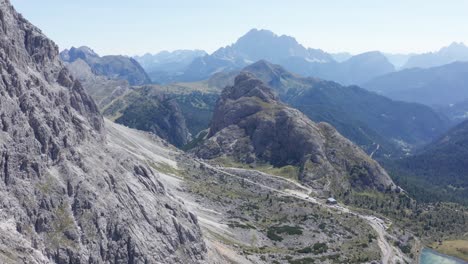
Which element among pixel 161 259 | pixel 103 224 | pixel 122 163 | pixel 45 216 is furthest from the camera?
pixel 122 163

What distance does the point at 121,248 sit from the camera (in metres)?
114

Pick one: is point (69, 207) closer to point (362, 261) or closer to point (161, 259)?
point (161, 259)

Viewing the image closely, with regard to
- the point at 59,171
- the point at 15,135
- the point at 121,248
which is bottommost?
the point at 121,248

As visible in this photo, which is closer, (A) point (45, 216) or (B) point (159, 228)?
(A) point (45, 216)

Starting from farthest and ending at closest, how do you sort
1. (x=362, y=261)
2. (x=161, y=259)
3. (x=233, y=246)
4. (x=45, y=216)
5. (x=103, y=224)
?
(x=362, y=261), (x=233, y=246), (x=161, y=259), (x=103, y=224), (x=45, y=216)

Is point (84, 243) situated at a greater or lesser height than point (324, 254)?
greater

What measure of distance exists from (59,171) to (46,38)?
87107 mm

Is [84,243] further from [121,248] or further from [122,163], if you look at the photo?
[122,163]

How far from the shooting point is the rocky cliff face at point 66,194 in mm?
101125

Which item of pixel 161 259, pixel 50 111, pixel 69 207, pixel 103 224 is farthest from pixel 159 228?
pixel 50 111

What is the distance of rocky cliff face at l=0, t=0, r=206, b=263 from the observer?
101125 mm

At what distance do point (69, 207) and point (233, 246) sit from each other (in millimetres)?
82557

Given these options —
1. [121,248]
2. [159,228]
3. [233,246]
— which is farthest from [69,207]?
[233,246]

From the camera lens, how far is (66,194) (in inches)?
4429
